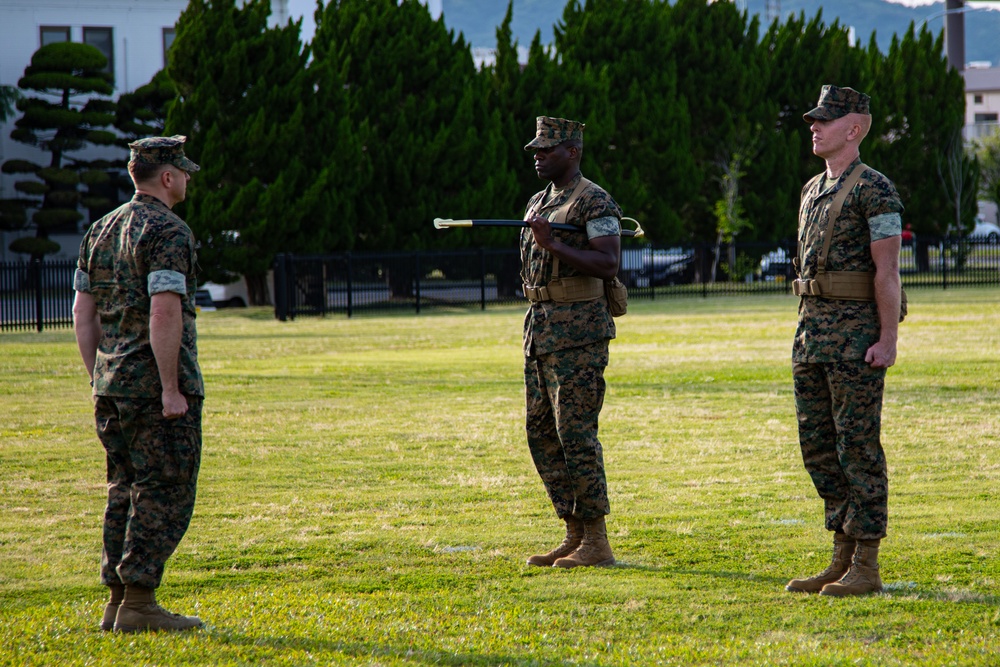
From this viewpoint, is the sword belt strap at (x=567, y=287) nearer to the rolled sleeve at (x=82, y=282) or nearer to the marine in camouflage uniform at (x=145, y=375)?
the marine in camouflage uniform at (x=145, y=375)

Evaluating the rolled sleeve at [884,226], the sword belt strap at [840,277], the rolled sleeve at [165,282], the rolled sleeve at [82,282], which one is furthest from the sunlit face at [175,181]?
the rolled sleeve at [884,226]

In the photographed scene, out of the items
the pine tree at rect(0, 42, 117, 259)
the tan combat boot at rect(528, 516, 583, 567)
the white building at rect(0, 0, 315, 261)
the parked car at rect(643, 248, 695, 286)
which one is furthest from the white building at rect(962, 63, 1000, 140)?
the tan combat boot at rect(528, 516, 583, 567)

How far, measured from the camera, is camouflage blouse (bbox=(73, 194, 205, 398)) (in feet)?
16.0

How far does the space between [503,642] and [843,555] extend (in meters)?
1.69

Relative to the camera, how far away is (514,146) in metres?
36.0

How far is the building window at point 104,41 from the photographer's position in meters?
48.1

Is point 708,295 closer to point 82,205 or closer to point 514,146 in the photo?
point 514,146

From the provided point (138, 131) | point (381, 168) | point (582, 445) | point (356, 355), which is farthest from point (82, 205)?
point (582, 445)

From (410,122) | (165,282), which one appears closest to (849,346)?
(165,282)

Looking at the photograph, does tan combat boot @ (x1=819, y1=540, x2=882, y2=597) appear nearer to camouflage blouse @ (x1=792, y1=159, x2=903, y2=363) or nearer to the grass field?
the grass field

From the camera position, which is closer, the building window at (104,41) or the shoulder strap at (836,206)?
the shoulder strap at (836,206)

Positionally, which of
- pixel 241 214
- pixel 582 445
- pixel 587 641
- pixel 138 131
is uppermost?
pixel 138 131

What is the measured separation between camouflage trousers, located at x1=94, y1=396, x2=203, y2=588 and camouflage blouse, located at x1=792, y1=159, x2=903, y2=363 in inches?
103

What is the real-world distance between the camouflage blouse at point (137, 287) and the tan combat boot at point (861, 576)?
111 inches
